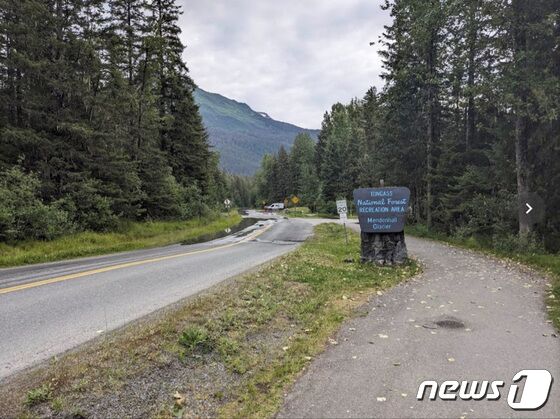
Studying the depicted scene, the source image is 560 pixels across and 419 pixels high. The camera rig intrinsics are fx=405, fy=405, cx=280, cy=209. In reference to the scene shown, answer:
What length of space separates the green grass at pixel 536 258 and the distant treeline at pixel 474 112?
0.66m

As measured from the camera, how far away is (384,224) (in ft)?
37.1

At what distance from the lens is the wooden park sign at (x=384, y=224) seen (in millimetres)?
11312

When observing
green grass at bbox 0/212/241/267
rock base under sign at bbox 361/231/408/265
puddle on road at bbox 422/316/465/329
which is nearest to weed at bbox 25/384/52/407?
puddle on road at bbox 422/316/465/329

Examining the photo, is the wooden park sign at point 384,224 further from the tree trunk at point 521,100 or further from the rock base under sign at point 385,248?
the tree trunk at point 521,100

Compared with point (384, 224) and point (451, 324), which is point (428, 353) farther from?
point (384, 224)

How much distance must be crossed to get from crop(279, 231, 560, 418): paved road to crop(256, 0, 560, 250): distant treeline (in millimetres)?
7092

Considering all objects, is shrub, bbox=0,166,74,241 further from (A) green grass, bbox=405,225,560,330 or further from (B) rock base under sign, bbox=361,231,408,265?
(A) green grass, bbox=405,225,560,330

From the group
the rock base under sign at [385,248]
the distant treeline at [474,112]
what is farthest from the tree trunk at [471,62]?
the rock base under sign at [385,248]

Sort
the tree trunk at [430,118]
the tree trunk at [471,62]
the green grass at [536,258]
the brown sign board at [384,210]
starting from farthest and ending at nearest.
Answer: the tree trunk at [430,118]
the tree trunk at [471,62]
the brown sign board at [384,210]
the green grass at [536,258]

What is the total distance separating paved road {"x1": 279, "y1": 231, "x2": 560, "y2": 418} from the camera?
365 cm

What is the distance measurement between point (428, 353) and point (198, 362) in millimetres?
2747

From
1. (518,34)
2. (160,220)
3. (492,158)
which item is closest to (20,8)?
(160,220)

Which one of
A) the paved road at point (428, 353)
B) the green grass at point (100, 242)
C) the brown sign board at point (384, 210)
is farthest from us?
the green grass at point (100, 242)

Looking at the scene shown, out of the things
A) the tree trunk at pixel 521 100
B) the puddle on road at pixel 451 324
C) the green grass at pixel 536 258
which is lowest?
the green grass at pixel 536 258
